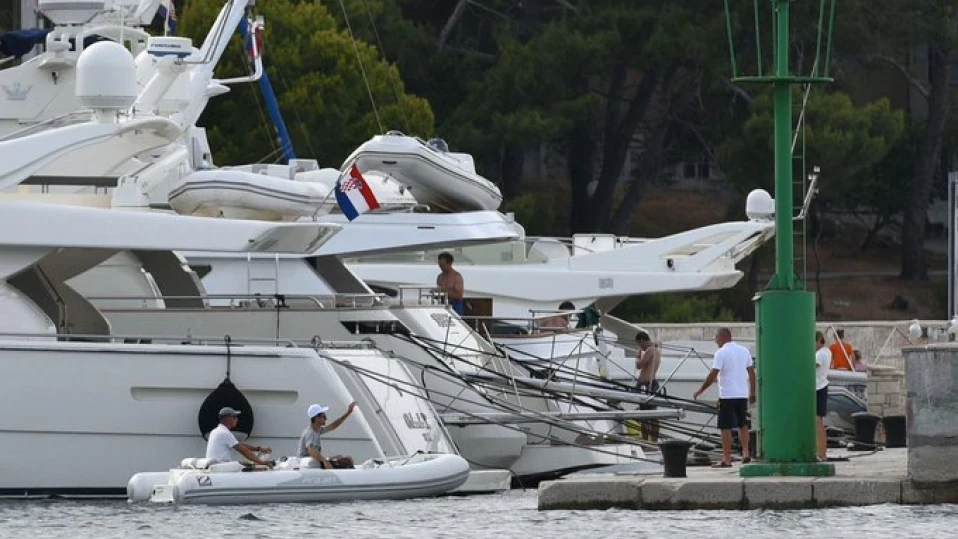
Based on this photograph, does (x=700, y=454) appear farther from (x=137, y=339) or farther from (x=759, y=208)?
(x=759, y=208)

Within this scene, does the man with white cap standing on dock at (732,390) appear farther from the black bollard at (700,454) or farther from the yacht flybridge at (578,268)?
the yacht flybridge at (578,268)

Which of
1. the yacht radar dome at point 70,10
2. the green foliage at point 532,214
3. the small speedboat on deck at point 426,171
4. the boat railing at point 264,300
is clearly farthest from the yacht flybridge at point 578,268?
the green foliage at point 532,214

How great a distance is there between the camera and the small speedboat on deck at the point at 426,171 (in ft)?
88.3

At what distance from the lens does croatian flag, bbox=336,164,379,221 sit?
2517cm

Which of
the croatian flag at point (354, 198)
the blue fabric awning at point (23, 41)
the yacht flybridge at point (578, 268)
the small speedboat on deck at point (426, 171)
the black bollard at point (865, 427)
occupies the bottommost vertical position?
the black bollard at point (865, 427)

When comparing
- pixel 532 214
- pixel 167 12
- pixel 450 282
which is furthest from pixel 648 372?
pixel 532 214

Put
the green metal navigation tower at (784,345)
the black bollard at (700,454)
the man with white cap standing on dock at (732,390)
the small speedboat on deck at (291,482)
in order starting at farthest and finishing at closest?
the black bollard at (700,454)
the man with white cap standing on dock at (732,390)
the small speedboat on deck at (291,482)
the green metal navigation tower at (784,345)

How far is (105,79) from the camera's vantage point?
24.1 metres

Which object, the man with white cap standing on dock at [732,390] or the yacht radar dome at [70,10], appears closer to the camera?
the man with white cap standing on dock at [732,390]

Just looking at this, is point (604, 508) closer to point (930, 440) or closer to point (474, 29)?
point (930, 440)

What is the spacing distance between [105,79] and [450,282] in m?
4.82

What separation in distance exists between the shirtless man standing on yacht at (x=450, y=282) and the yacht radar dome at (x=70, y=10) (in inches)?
224

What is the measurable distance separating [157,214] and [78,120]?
127 inches

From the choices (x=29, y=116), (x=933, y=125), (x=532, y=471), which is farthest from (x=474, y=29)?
(x=532, y=471)
